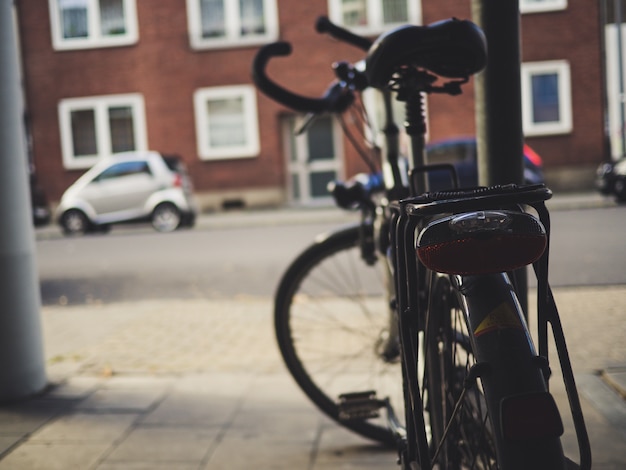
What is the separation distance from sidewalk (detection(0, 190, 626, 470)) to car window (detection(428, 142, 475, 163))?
9359 millimetres

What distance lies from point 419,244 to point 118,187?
1658 cm

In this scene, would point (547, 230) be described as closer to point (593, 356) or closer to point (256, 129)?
point (593, 356)

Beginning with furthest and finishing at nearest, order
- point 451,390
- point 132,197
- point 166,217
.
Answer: point 132,197 → point 166,217 → point 451,390

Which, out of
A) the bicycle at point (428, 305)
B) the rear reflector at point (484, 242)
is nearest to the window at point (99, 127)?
the bicycle at point (428, 305)

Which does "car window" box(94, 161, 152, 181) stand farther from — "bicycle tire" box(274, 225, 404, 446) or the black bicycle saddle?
the black bicycle saddle

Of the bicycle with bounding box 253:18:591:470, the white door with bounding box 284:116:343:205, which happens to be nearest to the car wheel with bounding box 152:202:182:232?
the white door with bounding box 284:116:343:205

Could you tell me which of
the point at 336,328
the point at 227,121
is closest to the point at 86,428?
the point at 336,328

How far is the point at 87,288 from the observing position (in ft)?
29.4

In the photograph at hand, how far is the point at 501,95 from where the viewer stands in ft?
9.15

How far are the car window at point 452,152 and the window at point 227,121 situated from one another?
847cm

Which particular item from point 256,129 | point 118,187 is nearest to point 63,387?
point 118,187

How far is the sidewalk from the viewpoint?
3.16 meters

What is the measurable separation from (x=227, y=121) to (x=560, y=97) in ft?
31.5

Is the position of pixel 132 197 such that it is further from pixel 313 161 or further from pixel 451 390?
pixel 451 390
